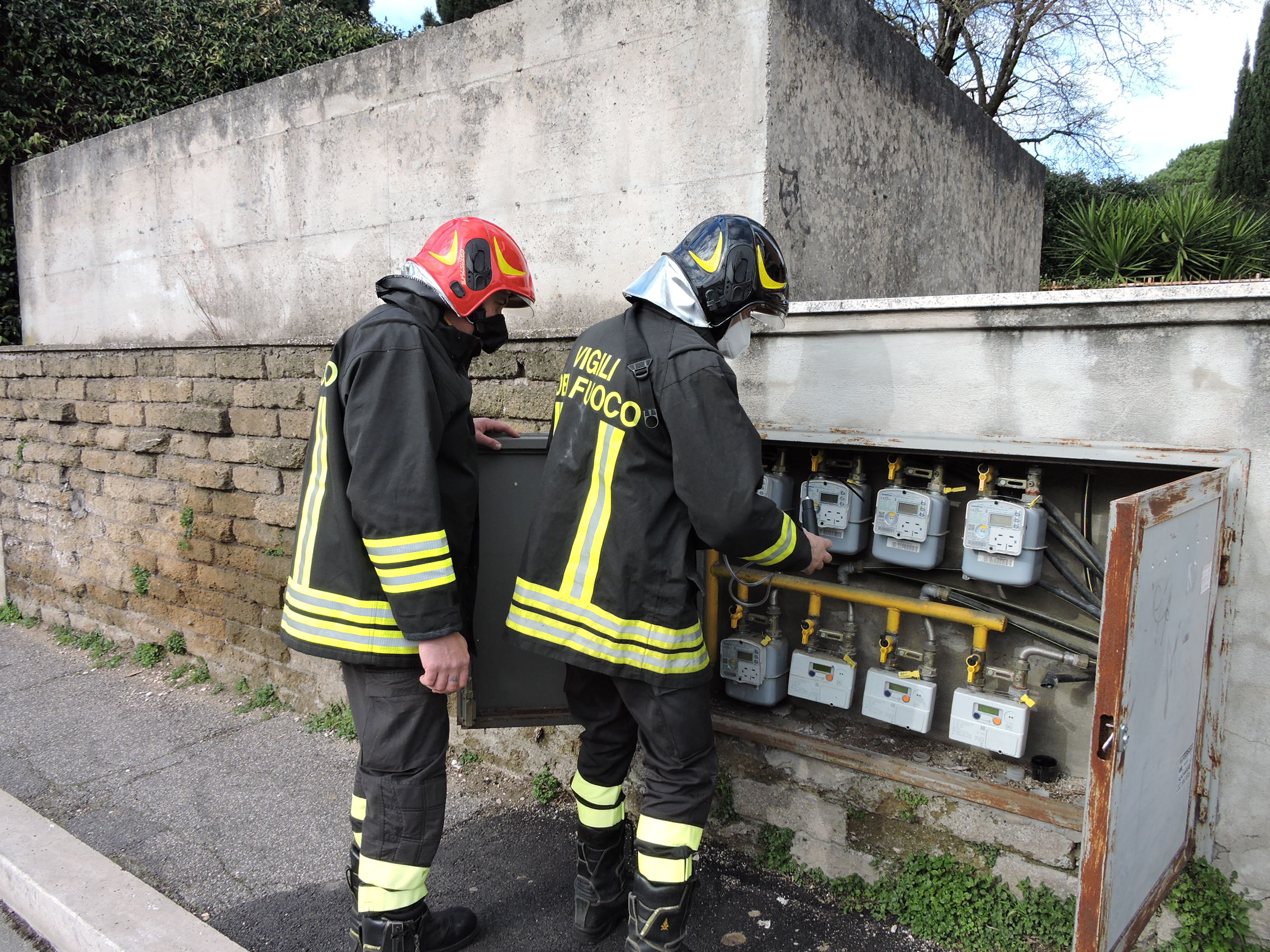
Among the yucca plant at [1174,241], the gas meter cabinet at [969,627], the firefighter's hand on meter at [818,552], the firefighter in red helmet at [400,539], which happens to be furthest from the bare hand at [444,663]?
the yucca plant at [1174,241]

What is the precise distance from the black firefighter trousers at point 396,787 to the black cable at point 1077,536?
206 cm

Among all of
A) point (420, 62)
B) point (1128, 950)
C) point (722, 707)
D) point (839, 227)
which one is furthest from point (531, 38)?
point (1128, 950)

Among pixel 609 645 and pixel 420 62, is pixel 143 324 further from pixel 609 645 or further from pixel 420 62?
pixel 609 645

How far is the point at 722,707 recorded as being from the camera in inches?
134

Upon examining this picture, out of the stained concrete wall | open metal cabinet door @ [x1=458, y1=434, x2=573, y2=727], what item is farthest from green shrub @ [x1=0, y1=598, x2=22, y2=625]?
open metal cabinet door @ [x1=458, y1=434, x2=573, y2=727]

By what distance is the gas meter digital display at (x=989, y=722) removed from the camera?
2.74 metres

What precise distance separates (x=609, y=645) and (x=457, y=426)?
77cm

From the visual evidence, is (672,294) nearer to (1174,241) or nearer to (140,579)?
(140,579)

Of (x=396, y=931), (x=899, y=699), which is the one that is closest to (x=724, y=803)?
(x=899, y=699)

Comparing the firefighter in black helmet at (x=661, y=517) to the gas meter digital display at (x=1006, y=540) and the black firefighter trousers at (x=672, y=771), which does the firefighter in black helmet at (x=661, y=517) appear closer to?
the black firefighter trousers at (x=672, y=771)

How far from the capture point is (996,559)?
9.00 feet

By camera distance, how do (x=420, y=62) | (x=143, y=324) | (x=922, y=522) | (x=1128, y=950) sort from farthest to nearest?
(x=143, y=324) < (x=420, y=62) < (x=922, y=522) < (x=1128, y=950)

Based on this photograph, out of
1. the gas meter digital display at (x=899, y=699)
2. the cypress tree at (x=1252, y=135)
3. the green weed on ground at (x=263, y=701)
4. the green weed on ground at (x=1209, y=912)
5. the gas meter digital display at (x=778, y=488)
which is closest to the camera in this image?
the green weed on ground at (x=1209, y=912)

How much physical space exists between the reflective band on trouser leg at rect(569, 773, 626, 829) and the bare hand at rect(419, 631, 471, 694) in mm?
657
